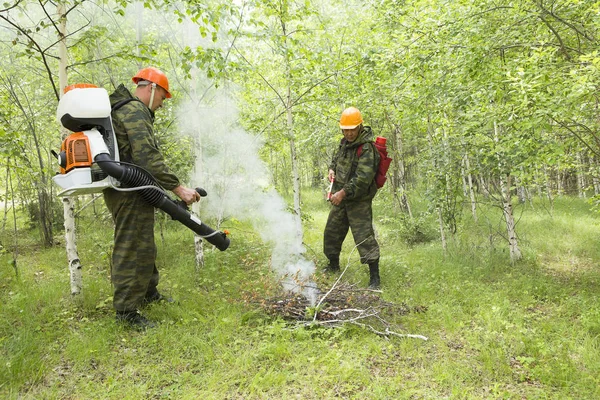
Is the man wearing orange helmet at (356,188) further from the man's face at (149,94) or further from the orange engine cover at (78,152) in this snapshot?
the orange engine cover at (78,152)

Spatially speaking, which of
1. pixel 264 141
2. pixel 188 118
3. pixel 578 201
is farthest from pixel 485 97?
pixel 578 201

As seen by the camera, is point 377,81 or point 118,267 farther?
point 377,81

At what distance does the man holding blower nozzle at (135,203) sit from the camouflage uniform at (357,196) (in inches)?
88.2

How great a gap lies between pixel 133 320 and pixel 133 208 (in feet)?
3.70

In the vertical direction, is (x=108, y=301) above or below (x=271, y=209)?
below

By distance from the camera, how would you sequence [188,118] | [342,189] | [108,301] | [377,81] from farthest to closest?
1. [377,81]
2. [188,118]
3. [342,189]
4. [108,301]

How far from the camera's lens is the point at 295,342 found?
3404mm

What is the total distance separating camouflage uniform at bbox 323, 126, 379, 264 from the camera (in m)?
4.94

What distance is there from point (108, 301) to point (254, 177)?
2.77m

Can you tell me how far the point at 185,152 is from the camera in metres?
6.16

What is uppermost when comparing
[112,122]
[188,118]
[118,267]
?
[188,118]

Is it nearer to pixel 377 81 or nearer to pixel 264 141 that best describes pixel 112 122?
pixel 264 141

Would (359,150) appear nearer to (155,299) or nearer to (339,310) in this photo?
(339,310)

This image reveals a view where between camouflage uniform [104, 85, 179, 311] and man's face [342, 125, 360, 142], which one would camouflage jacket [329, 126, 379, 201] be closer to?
man's face [342, 125, 360, 142]
